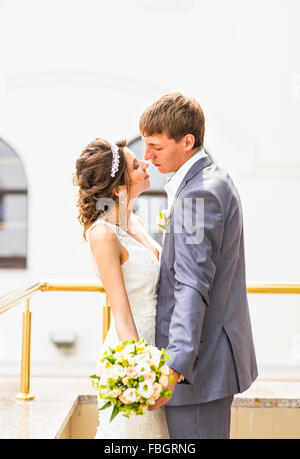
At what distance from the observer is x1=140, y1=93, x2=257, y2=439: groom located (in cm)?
162

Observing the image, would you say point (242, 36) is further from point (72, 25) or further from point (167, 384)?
point (167, 384)

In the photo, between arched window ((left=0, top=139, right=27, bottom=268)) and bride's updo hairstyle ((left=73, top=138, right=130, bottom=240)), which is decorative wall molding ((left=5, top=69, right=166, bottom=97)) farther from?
bride's updo hairstyle ((left=73, top=138, right=130, bottom=240))

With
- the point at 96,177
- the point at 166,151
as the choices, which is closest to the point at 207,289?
the point at 166,151

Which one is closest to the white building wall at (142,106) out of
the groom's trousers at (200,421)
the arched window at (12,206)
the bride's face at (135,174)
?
the arched window at (12,206)

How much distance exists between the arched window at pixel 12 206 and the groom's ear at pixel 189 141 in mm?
5440

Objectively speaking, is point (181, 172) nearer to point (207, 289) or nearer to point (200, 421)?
point (207, 289)

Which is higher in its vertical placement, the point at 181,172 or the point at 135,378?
the point at 181,172

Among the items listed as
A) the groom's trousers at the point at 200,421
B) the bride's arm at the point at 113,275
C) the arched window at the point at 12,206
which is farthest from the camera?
the arched window at the point at 12,206

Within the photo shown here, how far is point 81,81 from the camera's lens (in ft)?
22.3

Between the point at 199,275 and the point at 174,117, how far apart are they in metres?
0.57

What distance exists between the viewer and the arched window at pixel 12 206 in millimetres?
6926

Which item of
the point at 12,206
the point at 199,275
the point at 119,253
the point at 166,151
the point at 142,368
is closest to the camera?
the point at 142,368

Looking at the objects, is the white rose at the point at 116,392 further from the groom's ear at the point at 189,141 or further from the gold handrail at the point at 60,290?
the gold handrail at the point at 60,290

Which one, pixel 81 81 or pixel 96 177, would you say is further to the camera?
pixel 81 81
